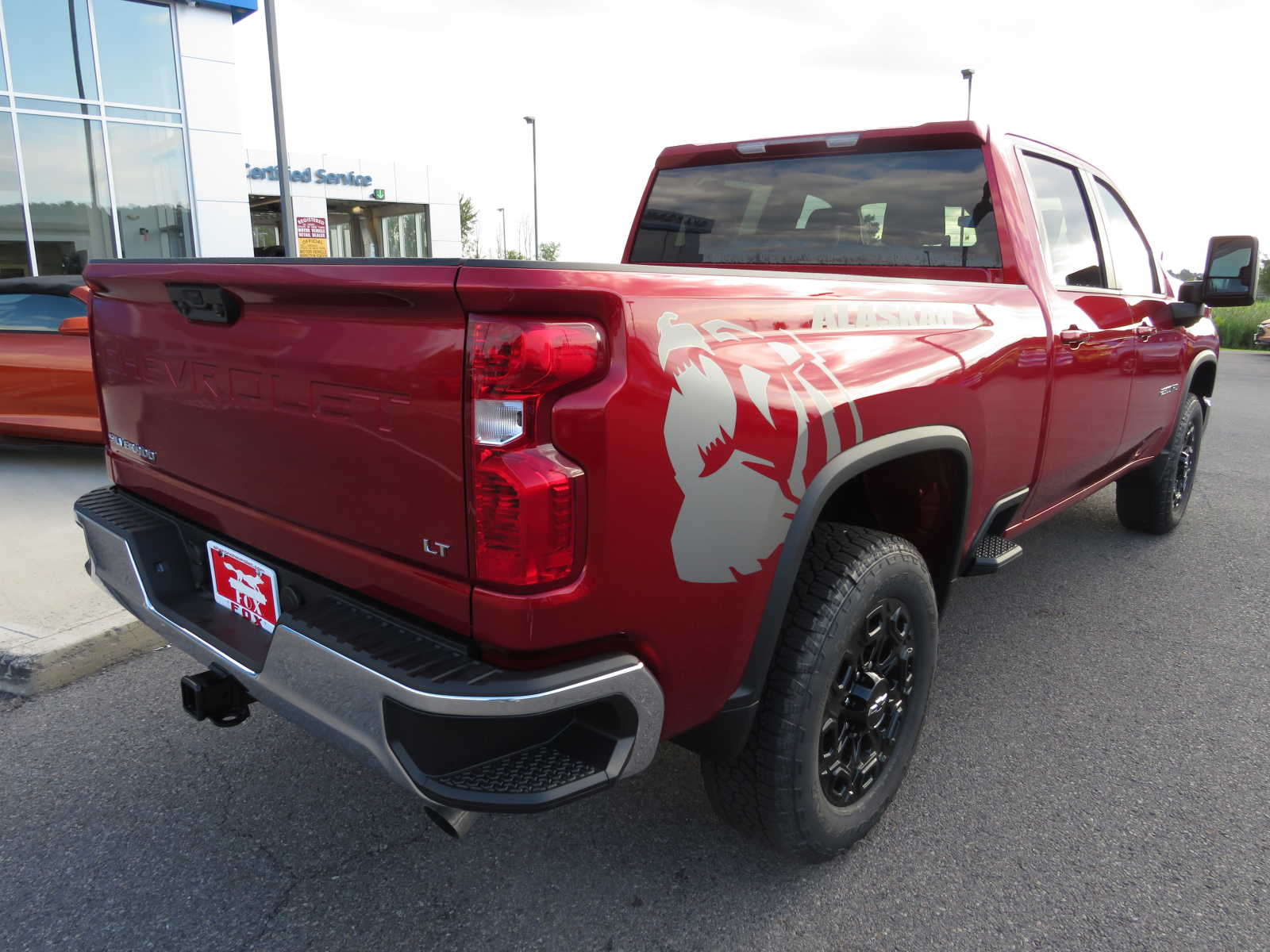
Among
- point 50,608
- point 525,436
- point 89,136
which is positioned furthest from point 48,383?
point 89,136

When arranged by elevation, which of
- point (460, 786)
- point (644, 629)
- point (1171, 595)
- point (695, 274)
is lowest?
point (1171, 595)

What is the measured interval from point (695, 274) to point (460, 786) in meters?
1.00

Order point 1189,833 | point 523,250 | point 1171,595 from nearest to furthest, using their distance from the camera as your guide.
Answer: point 1189,833 → point 1171,595 → point 523,250

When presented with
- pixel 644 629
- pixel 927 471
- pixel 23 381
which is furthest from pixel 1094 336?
pixel 23 381

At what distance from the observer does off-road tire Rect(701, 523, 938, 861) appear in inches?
75.1

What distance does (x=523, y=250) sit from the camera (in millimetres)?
55500

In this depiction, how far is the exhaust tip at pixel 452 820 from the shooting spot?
1639 millimetres

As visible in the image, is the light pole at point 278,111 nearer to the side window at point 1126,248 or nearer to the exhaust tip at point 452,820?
the side window at point 1126,248

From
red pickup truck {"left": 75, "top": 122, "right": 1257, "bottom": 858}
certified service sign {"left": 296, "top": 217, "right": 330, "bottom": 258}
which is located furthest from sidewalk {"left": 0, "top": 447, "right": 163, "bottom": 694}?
certified service sign {"left": 296, "top": 217, "right": 330, "bottom": 258}

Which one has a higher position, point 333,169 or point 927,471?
point 333,169

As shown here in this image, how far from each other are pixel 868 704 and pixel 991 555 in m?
0.91

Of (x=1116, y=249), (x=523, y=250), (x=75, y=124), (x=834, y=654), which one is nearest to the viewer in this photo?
(x=834, y=654)

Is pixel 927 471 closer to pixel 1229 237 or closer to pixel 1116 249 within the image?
pixel 1116 249

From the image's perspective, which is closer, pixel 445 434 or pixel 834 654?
pixel 445 434
